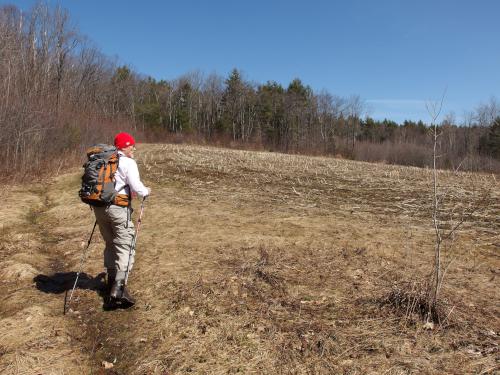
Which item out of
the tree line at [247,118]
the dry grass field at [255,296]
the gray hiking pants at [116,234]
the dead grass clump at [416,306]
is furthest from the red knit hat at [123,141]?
the tree line at [247,118]

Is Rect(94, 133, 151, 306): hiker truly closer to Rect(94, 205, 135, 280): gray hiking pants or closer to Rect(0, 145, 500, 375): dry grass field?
Rect(94, 205, 135, 280): gray hiking pants

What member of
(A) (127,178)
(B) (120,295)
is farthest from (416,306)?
(A) (127,178)

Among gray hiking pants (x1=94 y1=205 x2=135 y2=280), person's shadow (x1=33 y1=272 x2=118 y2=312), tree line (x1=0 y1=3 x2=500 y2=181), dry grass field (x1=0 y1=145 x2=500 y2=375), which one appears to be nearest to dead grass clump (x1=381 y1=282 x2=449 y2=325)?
dry grass field (x1=0 y1=145 x2=500 y2=375)

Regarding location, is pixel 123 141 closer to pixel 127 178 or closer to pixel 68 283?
pixel 127 178

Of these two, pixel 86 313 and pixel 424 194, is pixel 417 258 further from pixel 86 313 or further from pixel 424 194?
pixel 424 194

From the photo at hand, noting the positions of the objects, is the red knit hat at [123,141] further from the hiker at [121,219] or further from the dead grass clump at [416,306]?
the dead grass clump at [416,306]

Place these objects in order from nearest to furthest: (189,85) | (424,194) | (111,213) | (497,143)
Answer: (111,213), (424,194), (497,143), (189,85)

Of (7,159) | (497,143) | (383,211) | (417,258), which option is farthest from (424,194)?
(497,143)

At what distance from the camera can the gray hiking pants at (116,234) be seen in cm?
485

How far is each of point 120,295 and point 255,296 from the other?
65.9 inches

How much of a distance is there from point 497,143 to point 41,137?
183ft

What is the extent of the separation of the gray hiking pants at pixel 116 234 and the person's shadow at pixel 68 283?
1.71 feet

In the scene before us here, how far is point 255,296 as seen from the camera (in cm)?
520

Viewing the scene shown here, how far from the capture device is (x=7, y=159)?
A: 14.7 metres
